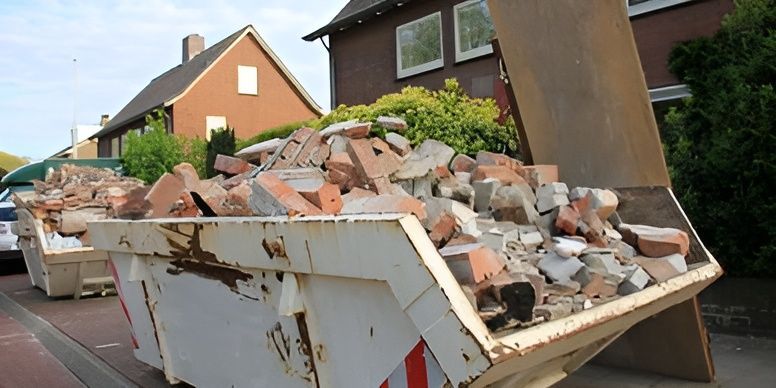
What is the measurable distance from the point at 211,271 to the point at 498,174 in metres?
1.55

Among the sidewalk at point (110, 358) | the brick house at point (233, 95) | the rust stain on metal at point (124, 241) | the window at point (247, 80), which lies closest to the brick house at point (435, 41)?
the sidewalk at point (110, 358)

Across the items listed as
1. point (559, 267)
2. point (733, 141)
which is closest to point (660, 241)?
point (559, 267)

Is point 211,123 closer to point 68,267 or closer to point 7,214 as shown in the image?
point 7,214

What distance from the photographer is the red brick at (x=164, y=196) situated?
3752 mm

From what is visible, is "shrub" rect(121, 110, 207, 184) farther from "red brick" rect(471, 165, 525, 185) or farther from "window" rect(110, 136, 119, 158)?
"red brick" rect(471, 165, 525, 185)

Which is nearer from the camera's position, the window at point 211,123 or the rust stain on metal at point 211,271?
the rust stain on metal at point 211,271

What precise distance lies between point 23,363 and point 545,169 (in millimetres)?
4576

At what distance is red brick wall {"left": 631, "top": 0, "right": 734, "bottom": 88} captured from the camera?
7.96 meters

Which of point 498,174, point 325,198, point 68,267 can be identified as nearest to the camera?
point 325,198

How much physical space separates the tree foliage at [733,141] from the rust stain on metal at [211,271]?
411 centimetres

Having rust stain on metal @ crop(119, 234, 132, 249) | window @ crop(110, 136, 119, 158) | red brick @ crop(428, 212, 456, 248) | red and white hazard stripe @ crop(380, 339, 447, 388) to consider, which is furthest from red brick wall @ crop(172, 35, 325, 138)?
red and white hazard stripe @ crop(380, 339, 447, 388)

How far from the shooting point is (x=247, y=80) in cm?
2958

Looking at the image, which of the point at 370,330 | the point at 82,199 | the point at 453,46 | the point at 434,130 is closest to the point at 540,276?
the point at 370,330

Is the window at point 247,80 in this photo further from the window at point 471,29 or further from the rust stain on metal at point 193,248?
the rust stain on metal at point 193,248
